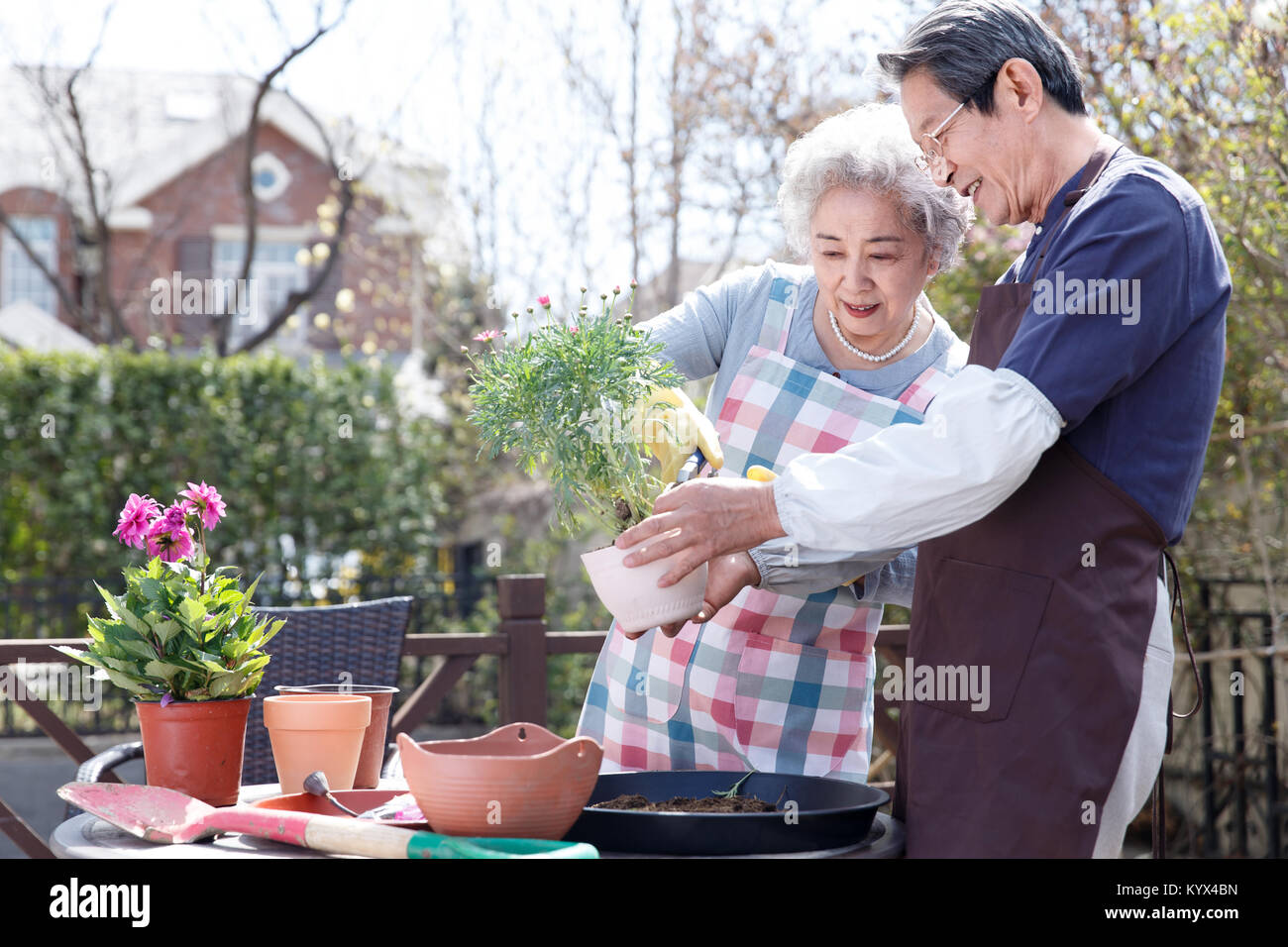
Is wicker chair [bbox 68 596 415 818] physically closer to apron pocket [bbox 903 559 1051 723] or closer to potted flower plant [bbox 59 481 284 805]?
potted flower plant [bbox 59 481 284 805]

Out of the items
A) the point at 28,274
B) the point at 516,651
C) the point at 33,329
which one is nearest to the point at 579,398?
the point at 516,651

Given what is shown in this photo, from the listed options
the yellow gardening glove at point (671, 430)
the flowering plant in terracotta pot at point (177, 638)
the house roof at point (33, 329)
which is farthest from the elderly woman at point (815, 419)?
the house roof at point (33, 329)

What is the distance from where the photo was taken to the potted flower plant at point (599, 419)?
1509 millimetres

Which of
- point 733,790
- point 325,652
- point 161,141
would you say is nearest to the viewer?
point 733,790

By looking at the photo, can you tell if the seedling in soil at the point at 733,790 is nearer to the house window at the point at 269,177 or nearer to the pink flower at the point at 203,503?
the pink flower at the point at 203,503

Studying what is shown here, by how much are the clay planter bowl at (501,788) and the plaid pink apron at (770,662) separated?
0.66 m

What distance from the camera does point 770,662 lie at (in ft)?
6.16

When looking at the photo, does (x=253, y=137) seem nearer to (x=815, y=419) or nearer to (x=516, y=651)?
(x=516, y=651)

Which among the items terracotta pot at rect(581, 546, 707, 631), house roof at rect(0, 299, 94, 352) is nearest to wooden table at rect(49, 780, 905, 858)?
terracotta pot at rect(581, 546, 707, 631)

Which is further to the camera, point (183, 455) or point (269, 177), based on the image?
point (269, 177)

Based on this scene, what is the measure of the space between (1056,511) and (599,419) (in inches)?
22.3

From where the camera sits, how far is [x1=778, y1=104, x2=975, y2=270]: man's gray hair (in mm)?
1809
